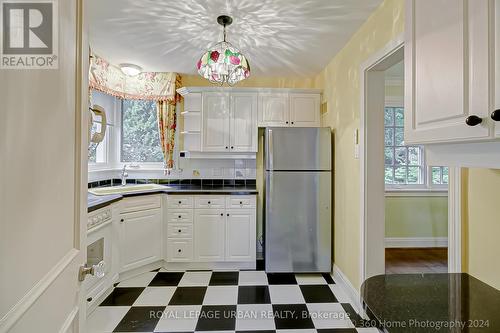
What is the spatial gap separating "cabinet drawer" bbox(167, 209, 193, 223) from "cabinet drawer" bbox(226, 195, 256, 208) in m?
0.45

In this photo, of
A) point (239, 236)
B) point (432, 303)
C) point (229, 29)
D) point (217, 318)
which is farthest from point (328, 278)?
point (229, 29)

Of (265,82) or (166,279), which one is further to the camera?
(265,82)

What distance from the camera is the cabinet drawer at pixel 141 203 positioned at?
2.68 meters

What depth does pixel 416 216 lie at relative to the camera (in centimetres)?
388

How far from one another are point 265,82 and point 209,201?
1.83 metres

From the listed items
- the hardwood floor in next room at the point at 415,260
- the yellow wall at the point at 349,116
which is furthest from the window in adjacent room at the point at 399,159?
the yellow wall at the point at 349,116

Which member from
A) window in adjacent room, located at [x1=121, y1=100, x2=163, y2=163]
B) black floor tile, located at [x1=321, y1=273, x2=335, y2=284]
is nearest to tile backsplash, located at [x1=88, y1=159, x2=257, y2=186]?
window in adjacent room, located at [x1=121, y1=100, x2=163, y2=163]

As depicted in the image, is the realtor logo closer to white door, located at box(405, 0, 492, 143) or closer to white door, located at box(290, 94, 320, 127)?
white door, located at box(405, 0, 492, 143)

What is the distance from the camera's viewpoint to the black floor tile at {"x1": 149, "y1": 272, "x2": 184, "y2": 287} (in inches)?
106

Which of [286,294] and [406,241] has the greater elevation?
[406,241]

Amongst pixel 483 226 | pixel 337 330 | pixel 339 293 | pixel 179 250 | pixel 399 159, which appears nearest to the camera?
pixel 483 226

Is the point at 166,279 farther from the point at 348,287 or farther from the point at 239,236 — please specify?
the point at 348,287

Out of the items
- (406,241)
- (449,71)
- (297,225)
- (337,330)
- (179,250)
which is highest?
(449,71)

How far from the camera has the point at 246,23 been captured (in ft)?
7.24
